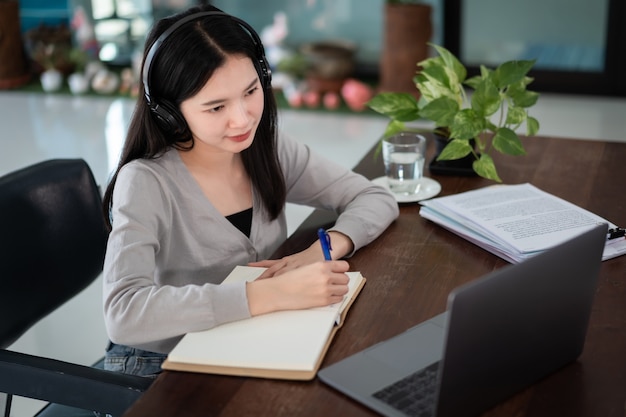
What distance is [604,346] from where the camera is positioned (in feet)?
3.68

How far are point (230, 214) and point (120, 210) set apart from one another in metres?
0.25

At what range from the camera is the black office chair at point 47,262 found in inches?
47.5

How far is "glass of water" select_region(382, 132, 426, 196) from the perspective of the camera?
1.70 meters

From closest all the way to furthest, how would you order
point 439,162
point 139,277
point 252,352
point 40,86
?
point 252,352 < point 139,277 < point 439,162 < point 40,86

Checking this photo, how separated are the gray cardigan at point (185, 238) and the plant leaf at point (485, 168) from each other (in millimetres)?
233

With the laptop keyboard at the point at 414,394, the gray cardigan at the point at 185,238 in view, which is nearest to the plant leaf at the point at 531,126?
the gray cardigan at the point at 185,238

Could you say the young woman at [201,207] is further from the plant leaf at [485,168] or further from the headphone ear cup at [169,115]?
the plant leaf at [485,168]

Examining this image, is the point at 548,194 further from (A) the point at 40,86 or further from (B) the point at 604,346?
(A) the point at 40,86

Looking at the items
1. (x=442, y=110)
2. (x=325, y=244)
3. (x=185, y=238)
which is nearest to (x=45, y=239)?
(x=185, y=238)

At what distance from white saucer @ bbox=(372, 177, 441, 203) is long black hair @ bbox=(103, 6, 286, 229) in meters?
0.28

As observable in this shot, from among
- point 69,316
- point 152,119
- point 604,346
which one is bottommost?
point 69,316

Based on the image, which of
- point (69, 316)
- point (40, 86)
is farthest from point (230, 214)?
point (40, 86)

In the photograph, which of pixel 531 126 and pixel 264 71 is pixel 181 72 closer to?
pixel 264 71

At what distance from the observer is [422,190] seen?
1.71 m
